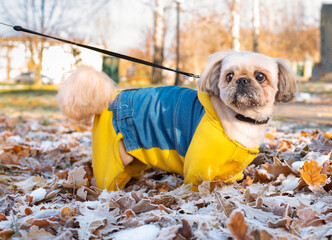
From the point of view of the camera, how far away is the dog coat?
2213mm

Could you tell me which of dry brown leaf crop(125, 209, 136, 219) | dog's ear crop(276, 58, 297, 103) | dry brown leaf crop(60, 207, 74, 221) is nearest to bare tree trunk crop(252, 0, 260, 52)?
dog's ear crop(276, 58, 297, 103)

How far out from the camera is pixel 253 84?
214 cm

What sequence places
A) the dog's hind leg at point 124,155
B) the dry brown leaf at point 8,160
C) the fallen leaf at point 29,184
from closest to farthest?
the fallen leaf at point 29,184 < the dog's hind leg at point 124,155 < the dry brown leaf at point 8,160

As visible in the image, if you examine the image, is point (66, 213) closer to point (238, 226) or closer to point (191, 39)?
point (238, 226)

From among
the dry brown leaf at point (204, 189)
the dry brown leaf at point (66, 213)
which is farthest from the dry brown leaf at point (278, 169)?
the dry brown leaf at point (66, 213)

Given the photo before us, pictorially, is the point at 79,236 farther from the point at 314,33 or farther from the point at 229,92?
the point at 314,33

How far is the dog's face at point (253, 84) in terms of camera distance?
213 cm

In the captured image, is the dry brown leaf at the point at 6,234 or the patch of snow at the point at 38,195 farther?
the patch of snow at the point at 38,195

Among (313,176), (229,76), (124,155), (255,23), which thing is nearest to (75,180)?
(124,155)

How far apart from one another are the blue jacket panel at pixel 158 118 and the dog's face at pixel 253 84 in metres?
0.25

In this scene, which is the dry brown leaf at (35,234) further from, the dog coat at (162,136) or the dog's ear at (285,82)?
the dog's ear at (285,82)

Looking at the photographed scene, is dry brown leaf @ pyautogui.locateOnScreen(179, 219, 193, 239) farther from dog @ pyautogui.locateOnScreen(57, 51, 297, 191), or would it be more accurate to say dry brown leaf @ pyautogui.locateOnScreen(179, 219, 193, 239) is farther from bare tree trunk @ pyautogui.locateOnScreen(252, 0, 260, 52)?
bare tree trunk @ pyautogui.locateOnScreen(252, 0, 260, 52)

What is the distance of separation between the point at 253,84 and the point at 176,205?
0.91 m

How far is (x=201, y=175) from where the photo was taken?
219 cm
